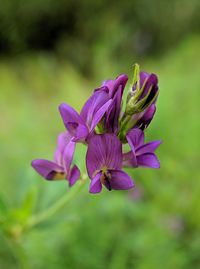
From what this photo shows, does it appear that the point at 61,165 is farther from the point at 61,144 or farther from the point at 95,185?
the point at 95,185

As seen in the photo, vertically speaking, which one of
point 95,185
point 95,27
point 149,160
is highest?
point 95,27

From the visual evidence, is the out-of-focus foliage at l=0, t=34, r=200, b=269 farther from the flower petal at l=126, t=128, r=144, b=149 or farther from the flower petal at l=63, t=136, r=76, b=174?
the flower petal at l=126, t=128, r=144, b=149

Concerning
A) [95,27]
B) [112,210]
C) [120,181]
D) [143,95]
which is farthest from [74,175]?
[95,27]

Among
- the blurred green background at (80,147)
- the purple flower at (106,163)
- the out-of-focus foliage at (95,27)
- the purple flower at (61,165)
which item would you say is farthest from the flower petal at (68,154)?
the out-of-focus foliage at (95,27)

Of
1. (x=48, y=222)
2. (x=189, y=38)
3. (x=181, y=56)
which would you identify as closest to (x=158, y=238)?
(x=48, y=222)

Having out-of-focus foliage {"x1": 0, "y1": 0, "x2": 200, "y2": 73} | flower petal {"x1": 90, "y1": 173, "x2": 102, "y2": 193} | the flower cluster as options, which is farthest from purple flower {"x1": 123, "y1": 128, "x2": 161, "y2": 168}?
out-of-focus foliage {"x1": 0, "y1": 0, "x2": 200, "y2": 73}
